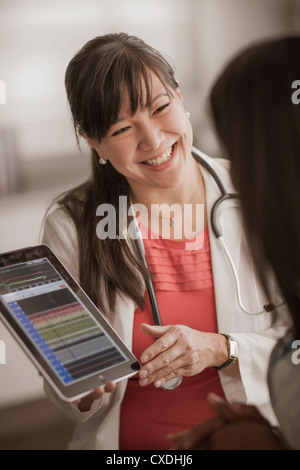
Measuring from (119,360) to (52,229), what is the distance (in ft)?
1.07

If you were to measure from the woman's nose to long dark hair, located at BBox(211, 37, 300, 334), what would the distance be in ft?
0.89

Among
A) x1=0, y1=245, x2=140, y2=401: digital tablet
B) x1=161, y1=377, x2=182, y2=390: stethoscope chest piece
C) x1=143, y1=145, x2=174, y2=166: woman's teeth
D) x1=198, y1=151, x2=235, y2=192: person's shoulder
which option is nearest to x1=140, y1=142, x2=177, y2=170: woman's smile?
x1=143, y1=145, x2=174, y2=166: woman's teeth

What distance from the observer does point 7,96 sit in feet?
4.43

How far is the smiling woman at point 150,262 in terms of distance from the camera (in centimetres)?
82

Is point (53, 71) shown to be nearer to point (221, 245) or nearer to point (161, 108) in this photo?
point (161, 108)

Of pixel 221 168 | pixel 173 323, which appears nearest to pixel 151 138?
pixel 221 168

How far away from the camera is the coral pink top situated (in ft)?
2.73

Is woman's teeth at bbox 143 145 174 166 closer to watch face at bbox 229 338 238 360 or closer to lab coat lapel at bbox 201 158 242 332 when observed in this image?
lab coat lapel at bbox 201 158 242 332

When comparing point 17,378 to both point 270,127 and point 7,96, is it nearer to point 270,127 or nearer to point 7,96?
point 7,96

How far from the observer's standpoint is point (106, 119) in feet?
2.73

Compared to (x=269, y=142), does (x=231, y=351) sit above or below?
below

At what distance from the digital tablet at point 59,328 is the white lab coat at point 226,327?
0.13 m

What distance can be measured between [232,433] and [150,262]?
1.26ft

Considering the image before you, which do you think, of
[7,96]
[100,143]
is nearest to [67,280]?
[100,143]
